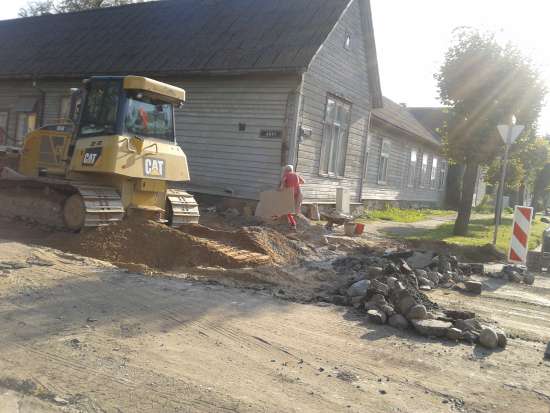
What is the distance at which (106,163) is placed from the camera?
9312 mm

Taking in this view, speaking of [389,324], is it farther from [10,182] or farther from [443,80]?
[443,80]

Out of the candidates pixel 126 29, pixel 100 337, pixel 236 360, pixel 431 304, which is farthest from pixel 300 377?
pixel 126 29

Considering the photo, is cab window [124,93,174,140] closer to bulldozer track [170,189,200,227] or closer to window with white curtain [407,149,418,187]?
bulldozer track [170,189,200,227]

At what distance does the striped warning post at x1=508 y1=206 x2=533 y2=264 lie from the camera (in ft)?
34.6

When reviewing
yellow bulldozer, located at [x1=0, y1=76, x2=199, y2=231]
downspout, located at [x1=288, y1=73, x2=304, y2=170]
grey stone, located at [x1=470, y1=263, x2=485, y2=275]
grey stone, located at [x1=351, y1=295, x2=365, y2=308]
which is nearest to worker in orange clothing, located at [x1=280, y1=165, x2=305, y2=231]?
downspout, located at [x1=288, y1=73, x2=304, y2=170]

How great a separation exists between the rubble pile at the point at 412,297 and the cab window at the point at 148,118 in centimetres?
424

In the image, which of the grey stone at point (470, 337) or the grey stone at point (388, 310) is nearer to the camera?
the grey stone at point (470, 337)

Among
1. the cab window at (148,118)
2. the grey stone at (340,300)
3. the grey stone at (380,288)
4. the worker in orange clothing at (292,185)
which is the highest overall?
the cab window at (148,118)

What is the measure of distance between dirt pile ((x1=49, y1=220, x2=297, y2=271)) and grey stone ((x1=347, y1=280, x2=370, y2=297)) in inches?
84.8

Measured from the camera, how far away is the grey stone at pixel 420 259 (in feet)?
29.3

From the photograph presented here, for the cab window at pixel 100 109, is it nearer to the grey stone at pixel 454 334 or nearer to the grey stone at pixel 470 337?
the grey stone at pixel 454 334

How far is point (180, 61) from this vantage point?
16219 mm

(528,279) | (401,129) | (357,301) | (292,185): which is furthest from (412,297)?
(401,129)

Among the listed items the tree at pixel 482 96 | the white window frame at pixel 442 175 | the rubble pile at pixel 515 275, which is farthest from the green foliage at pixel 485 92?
the white window frame at pixel 442 175
